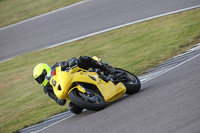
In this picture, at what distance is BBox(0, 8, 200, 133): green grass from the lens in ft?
30.0

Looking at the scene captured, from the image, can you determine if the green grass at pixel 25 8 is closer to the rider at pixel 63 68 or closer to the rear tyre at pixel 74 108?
the rider at pixel 63 68

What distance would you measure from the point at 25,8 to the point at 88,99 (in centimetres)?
1440

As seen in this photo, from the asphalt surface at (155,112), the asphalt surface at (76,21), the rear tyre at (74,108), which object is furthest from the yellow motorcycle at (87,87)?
the asphalt surface at (76,21)

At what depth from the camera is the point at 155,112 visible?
5.37 metres

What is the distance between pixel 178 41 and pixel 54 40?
6065 millimetres

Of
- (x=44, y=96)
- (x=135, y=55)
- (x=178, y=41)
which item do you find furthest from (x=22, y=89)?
(x=178, y=41)

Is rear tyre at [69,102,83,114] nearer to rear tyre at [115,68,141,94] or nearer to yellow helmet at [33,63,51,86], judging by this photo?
yellow helmet at [33,63,51,86]

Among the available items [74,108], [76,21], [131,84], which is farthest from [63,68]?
[76,21]

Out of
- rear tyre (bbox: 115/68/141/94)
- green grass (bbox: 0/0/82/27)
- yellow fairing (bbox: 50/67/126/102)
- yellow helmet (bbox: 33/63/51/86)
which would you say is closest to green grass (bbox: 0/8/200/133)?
yellow helmet (bbox: 33/63/51/86)

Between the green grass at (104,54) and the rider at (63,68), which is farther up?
the rider at (63,68)

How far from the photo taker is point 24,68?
44.0 ft

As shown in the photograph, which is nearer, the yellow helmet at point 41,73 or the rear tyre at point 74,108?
the yellow helmet at point 41,73

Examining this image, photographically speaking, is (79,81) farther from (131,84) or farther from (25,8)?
(25,8)

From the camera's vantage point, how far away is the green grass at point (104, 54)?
913 centimetres
